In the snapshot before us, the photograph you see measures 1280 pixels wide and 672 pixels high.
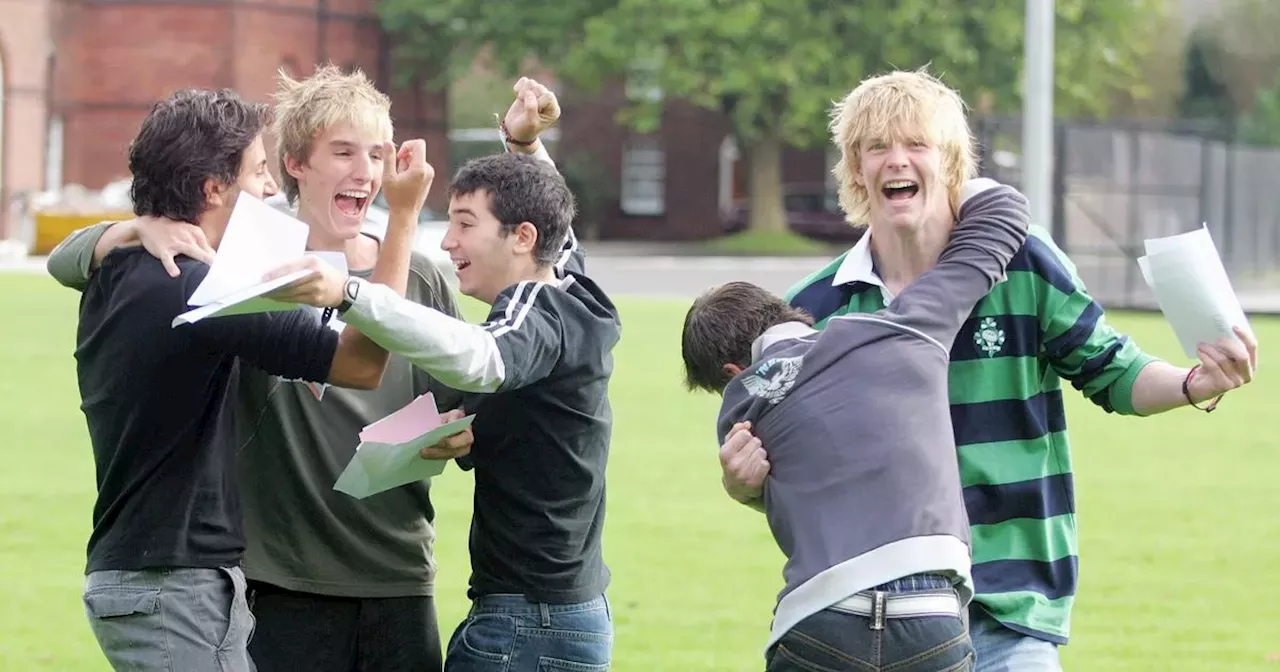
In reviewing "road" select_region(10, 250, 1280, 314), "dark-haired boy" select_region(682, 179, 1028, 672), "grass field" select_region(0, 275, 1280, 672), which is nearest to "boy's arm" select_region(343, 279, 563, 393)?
"dark-haired boy" select_region(682, 179, 1028, 672)

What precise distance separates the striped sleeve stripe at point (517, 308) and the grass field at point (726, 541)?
3.68m

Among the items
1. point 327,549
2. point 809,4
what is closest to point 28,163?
point 809,4


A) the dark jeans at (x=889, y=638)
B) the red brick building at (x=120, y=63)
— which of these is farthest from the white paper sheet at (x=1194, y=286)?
the red brick building at (x=120, y=63)

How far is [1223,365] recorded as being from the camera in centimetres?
372

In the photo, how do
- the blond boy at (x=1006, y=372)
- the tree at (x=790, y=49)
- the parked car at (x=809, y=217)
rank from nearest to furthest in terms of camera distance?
the blond boy at (x=1006, y=372) → the tree at (x=790, y=49) → the parked car at (x=809, y=217)

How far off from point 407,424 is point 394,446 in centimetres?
9

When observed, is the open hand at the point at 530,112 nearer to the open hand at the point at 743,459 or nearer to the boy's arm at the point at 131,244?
the boy's arm at the point at 131,244

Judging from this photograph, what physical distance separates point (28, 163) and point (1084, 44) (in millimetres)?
28801

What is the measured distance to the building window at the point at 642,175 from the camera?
5953 centimetres

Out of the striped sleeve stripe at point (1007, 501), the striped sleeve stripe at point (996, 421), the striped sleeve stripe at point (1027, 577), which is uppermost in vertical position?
the striped sleeve stripe at point (996, 421)

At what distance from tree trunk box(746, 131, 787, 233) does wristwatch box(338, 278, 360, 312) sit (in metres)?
48.5

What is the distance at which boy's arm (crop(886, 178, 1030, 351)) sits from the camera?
3.57m

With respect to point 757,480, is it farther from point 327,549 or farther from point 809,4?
point 809,4

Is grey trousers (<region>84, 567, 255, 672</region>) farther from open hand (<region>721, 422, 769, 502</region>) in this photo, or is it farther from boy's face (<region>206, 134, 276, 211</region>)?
open hand (<region>721, 422, 769, 502</region>)
